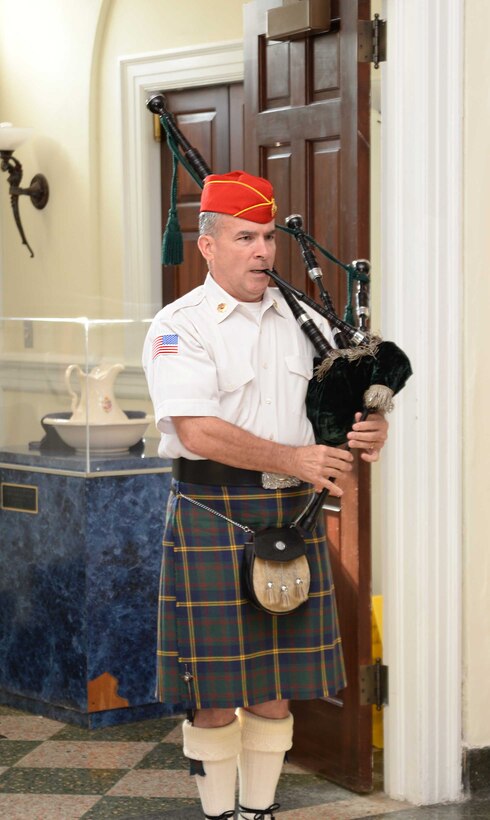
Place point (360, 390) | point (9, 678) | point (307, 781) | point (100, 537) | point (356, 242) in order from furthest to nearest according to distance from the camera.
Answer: point (9, 678) → point (100, 537) → point (307, 781) → point (356, 242) → point (360, 390)

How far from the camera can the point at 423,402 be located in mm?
2820

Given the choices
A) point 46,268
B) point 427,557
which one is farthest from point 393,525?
point 46,268

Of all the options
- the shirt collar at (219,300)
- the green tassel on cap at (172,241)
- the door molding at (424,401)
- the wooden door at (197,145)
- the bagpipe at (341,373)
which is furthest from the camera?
the wooden door at (197,145)

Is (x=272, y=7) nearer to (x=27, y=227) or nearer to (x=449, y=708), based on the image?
(x=449, y=708)

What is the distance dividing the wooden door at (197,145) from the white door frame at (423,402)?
1713mm

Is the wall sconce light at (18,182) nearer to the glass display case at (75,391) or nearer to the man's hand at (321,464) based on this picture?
the glass display case at (75,391)

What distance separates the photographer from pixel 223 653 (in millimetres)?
A: 2391

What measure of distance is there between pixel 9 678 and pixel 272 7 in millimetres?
2108

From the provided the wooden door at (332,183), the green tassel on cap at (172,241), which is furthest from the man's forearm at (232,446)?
the wooden door at (332,183)

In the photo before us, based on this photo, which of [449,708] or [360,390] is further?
[449,708]

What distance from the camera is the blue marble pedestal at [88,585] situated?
3.45 meters

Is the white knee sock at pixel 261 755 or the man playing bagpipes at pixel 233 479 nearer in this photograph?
the man playing bagpipes at pixel 233 479

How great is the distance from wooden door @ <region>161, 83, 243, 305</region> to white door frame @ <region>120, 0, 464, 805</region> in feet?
5.62

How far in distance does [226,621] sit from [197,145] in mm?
2668
